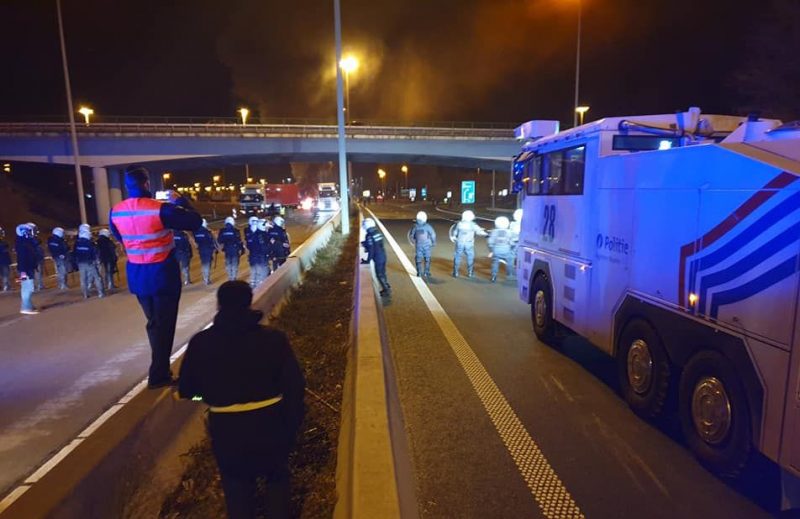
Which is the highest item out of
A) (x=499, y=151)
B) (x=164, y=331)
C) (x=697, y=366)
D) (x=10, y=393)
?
(x=499, y=151)

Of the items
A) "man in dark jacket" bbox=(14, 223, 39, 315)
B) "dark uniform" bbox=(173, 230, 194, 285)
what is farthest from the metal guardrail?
"man in dark jacket" bbox=(14, 223, 39, 315)

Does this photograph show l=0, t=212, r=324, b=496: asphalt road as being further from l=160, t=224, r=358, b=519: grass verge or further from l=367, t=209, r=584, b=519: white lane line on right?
l=367, t=209, r=584, b=519: white lane line on right

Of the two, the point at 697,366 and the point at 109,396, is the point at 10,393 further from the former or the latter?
the point at 697,366

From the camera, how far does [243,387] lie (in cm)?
257

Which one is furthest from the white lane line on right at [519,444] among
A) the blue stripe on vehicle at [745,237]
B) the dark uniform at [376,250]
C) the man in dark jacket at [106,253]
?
the man in dark jacket at [106,253]

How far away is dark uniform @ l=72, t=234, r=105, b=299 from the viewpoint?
12016 millimetres

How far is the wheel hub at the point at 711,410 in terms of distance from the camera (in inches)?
160

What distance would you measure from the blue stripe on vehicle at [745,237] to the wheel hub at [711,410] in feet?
2.62

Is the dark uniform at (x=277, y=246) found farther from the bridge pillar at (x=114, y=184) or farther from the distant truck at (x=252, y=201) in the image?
the distant truck at (x=252, y=201)

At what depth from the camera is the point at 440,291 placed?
39.7 ft

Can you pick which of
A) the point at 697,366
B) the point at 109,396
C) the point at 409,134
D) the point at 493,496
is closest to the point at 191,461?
the point at 493,496

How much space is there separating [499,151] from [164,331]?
145ft

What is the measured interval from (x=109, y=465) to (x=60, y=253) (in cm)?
1236

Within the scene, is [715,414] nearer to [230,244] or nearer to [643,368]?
[643,368]
